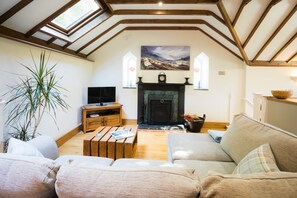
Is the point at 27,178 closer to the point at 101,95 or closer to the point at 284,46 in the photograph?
the point at 101,95

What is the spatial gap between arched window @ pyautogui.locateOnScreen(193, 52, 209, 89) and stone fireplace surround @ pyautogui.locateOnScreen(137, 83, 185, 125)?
2.03 ft

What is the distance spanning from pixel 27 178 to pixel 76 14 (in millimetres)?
3293

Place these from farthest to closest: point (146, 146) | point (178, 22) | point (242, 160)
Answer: point (178, 22) < point (146, 146) < point (242, 160)

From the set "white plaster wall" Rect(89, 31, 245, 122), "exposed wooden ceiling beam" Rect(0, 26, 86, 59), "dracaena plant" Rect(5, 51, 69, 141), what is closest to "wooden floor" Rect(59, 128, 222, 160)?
"dracaena plant" Rect(5, 51, 69, 141)

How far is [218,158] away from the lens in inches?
80.1

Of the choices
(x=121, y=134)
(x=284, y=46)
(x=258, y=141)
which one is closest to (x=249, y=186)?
(x=258, y=141)

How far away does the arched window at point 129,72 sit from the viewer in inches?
219

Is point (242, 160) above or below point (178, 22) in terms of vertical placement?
below

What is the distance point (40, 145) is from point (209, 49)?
15.3 feet

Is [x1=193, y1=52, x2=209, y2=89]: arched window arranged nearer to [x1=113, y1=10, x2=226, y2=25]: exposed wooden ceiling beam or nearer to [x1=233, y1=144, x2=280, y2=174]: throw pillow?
[x1=113, y1=10, x2=226, y2=25]: exposed wooden ceiling beam

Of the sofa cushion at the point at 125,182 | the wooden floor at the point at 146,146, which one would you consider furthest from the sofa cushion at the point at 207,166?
the wooden floor at the point at 146,146

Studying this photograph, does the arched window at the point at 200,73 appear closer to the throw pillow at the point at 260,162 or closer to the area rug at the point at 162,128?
the area rug at the point at 162,128

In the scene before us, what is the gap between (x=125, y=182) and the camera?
77cm

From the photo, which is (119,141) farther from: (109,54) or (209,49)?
(209,49)
